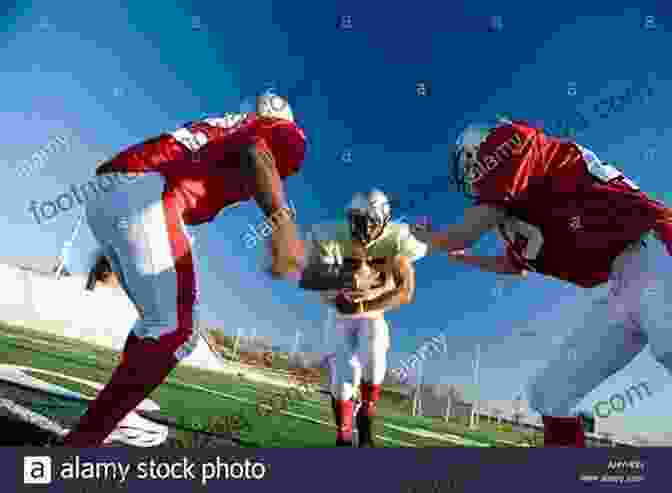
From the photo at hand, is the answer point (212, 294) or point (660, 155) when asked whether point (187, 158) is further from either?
point (660, 155)

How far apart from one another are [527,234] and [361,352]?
641mm

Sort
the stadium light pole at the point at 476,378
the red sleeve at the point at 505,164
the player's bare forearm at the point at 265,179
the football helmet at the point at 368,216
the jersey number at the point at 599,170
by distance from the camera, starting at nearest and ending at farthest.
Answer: the player's bare forearm at the point at 265,179, the red sleeve at the point at 505,164, the jersey number at the point at 599,170, the football helmet at the point at 368,216, the stadium light pole at the point at 476,378

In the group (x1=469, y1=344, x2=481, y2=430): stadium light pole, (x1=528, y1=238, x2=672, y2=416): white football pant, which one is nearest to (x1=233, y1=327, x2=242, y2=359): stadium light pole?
(x1=469, y1=344, x2=481, y2=430): stadium light pole

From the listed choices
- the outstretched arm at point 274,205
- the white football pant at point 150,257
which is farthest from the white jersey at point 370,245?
the white football pant at point 150,257

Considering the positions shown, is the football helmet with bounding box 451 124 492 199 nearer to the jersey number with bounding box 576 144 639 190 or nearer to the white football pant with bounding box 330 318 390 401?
the jersey number with bounding box 576 144 639 190

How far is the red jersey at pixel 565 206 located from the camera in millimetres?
2108

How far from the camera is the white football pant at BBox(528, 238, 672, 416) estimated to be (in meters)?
2.09

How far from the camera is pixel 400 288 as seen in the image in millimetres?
2531

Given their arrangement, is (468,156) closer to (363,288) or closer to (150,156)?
(363,288)

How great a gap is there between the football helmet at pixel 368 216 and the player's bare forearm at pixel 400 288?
4.4 inches

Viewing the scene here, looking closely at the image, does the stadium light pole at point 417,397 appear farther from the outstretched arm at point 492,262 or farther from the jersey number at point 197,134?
the jersey number at point 197,134

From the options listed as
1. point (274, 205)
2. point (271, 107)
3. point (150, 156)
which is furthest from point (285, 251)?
point (271, 107)

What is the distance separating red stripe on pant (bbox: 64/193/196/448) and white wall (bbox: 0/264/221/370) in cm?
35

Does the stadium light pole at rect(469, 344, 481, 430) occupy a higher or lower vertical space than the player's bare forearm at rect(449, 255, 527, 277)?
lower
